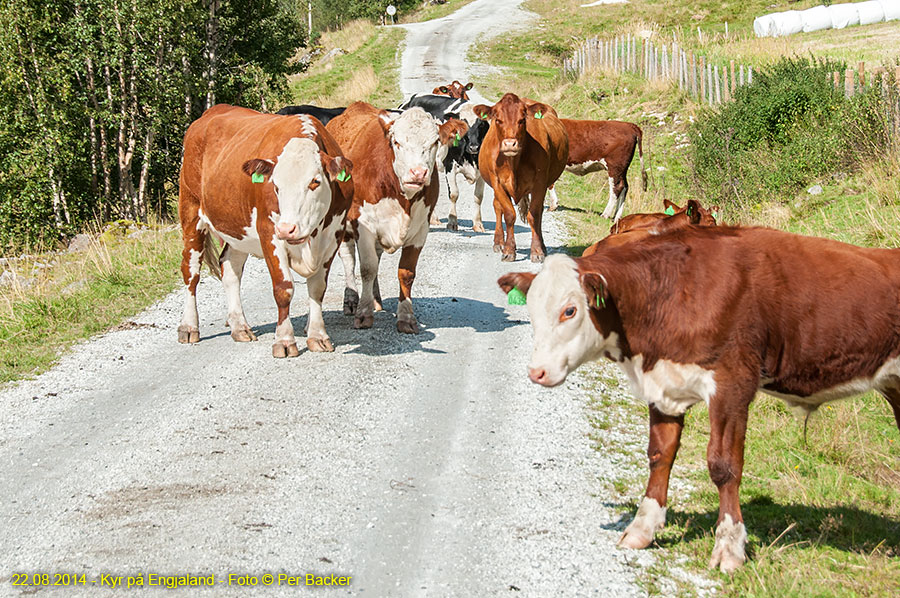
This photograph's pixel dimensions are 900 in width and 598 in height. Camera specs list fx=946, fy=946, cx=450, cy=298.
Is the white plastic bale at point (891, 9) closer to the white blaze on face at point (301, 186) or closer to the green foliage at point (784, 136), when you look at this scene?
the green foliage at point (784, 136)

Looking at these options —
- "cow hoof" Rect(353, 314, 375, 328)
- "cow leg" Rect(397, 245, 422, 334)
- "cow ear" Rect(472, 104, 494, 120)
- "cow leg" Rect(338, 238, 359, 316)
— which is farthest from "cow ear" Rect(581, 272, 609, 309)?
"cow ear" Rect(472, 104, 494, 120)

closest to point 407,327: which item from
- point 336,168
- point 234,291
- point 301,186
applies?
point 234,291

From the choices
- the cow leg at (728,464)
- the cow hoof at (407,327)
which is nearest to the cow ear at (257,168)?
the cow hoof at (407,327)

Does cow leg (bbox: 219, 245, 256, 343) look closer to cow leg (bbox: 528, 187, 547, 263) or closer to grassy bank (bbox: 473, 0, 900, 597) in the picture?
grassy bank (bbox: 473, 0, 900, 597)

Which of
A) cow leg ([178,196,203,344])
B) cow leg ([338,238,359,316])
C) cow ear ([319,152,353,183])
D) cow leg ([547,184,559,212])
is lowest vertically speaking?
cow leg ([547,184,559,212])

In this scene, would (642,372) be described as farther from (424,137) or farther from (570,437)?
Result: (424,137)

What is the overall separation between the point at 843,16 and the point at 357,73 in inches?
921

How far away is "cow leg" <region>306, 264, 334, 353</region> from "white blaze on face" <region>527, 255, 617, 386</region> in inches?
186

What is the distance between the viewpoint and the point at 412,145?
33.2 ft

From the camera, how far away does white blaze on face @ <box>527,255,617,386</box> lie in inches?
201

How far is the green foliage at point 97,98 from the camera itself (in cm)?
2298

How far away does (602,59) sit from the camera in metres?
36.7

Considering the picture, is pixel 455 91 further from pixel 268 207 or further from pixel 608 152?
pixel 268 207

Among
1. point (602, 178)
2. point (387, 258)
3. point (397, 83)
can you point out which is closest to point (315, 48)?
point (397, 83)
